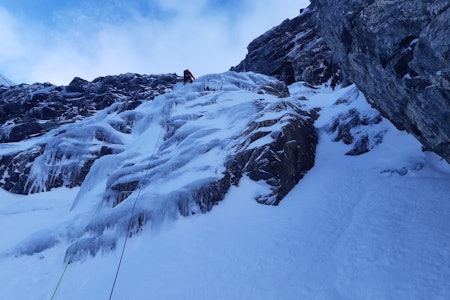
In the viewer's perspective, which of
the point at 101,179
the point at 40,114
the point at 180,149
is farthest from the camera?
the point at 40,114

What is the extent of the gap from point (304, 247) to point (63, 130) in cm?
2057

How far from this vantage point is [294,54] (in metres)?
32.1

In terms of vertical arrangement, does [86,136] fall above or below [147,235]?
above

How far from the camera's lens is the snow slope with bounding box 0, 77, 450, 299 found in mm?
6516

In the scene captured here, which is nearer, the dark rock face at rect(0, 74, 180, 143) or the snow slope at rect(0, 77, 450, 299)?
the snow slope at rect(0, 77, 450, 299)

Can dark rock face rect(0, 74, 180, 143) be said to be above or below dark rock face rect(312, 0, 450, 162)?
above

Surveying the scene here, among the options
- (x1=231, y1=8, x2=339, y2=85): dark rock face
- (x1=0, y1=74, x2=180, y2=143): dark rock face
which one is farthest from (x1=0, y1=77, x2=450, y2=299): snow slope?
(x1=0, y1=74, x2=180, y2=143): dark rock face

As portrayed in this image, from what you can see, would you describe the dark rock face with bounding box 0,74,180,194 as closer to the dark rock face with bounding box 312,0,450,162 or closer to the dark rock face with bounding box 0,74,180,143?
the dark rock face with bounding box 0,74,180,143

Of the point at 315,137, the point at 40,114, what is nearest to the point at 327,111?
the point at 315,137

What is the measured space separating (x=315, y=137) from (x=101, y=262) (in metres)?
8.84

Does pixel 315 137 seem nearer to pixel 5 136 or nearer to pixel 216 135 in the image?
pixel 216 135

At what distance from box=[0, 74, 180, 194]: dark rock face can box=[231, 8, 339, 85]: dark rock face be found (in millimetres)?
11713

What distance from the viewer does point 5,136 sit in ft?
88.8

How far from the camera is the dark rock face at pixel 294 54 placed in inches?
1061
